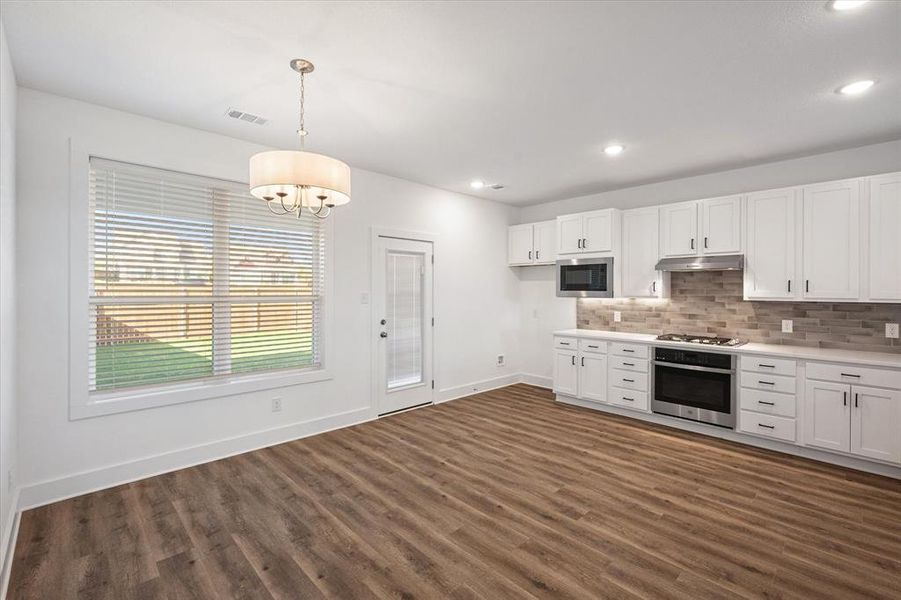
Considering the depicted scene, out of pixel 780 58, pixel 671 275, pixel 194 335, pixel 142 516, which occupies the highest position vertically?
pixel 780 58

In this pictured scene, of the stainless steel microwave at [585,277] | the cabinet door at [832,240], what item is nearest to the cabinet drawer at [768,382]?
the cabinet door at [832,240]

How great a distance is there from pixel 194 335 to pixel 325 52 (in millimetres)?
2559

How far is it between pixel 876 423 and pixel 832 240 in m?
1.57

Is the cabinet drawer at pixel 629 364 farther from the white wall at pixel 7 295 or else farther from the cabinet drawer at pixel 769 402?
the white wall at pixel 7 295

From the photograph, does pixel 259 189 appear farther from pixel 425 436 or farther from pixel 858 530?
pixel 858 530

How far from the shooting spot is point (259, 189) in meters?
2.43

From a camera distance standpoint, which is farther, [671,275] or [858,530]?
[671,275]

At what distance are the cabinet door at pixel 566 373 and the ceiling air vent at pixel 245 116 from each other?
13.6ft

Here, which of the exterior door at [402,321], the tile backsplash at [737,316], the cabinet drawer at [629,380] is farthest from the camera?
the exterior door at [402,321]

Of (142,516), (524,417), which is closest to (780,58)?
(524,417)

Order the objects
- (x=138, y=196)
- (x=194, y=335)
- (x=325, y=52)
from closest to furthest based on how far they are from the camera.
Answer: (x=325, y=52) → (x=138, y=196) → (x=194, y=335)

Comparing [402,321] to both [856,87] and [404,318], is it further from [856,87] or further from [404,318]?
[856,87]

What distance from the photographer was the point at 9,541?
7.71 ft

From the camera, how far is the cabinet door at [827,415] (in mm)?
3426
